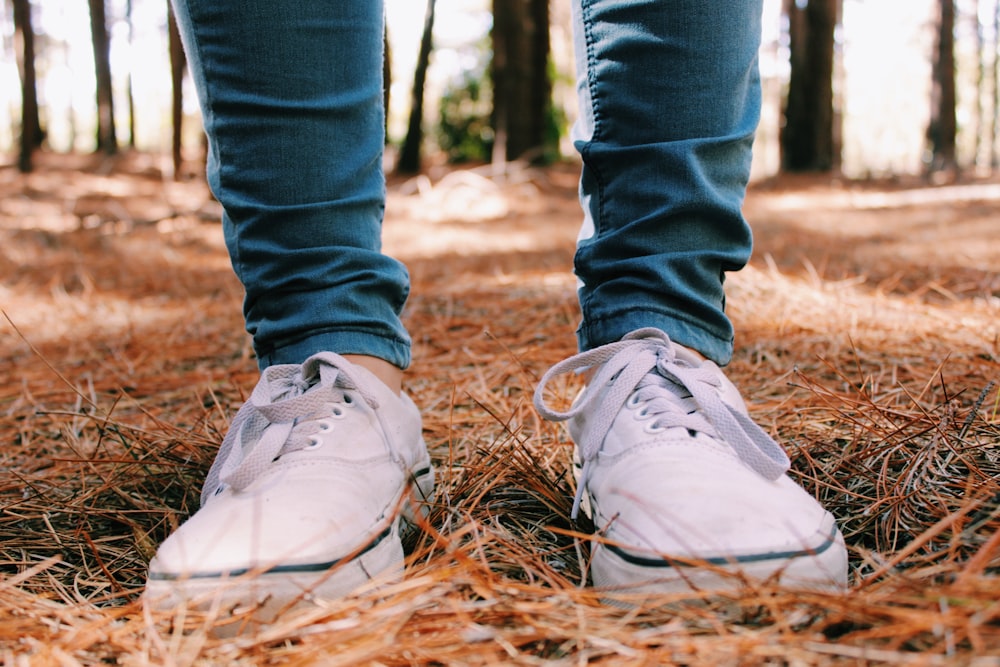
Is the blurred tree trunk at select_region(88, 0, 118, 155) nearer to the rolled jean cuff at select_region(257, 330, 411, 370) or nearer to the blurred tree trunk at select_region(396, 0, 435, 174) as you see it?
the blurred tree trunk at select_region(396, 0, 435, 174)

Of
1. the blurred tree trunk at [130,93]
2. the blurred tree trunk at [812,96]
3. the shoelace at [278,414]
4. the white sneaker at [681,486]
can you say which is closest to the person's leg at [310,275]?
the shoelace at [278,414]

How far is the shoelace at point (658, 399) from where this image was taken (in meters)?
0.79

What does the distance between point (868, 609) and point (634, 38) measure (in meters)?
0.69

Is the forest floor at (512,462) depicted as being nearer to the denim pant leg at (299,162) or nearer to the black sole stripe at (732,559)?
the black sole stripe at (732,559)

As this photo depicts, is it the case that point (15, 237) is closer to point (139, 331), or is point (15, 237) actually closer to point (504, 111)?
point (139, 331)

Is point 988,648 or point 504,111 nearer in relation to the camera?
point 988,648

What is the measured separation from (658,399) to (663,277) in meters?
0.18

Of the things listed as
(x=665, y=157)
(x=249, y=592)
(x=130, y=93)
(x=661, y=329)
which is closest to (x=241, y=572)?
→ (x=249, y=592)

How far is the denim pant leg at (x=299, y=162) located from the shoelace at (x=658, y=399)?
28cm

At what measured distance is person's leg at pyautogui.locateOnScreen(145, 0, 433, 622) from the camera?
760 mm

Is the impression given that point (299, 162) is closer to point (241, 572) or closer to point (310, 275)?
point (310, 275)

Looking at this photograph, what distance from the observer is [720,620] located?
0.58m

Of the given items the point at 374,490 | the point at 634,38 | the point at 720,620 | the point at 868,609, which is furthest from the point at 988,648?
the point at 634,38

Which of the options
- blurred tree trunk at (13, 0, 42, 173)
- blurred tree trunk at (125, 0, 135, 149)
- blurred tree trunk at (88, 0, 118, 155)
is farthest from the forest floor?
blurred tree trunk at (125, 0, 135, 149)
